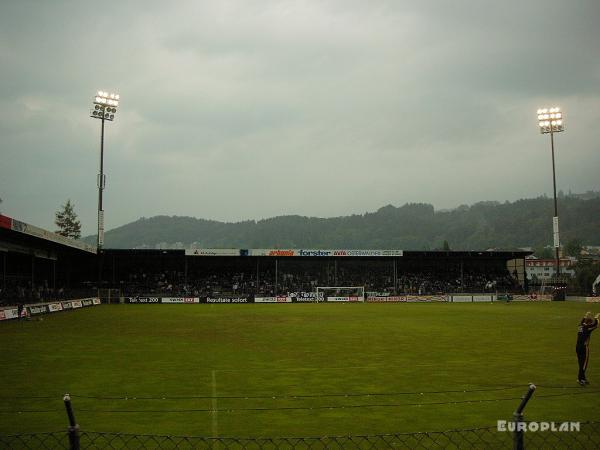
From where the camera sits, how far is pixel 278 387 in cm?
1381

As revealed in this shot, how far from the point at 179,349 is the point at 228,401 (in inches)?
379

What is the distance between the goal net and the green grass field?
139ft

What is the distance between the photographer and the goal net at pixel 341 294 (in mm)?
69688

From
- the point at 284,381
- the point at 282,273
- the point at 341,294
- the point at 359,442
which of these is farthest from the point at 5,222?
the point at 282,273

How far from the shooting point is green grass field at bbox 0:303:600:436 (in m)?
10.6

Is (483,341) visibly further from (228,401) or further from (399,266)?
(399,266)

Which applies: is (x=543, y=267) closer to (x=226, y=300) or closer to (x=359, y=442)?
(x=226, y=300)

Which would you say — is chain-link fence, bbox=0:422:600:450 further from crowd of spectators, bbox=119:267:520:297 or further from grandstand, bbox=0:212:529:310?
crowd of spectators, bbox=119:267:520:297

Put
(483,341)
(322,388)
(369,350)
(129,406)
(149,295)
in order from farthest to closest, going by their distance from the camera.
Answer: (149,295)
(483,341)
(369,350)
(322,388)
(129,406)

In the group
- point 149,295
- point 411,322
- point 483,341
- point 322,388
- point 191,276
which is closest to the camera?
point 322,388

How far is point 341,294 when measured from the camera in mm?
70812

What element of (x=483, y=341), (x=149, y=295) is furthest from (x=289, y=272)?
(x=483, y=341)

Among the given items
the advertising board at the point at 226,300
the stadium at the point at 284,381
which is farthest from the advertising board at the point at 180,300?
the stadium at the point at 284,381

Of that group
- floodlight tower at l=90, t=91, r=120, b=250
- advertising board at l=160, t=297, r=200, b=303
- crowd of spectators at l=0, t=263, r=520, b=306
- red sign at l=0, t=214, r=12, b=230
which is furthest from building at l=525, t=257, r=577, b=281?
red sign at l=0, t=214, r=12, b=230
